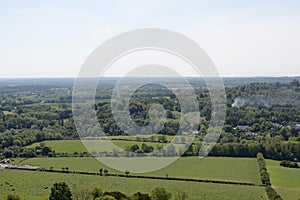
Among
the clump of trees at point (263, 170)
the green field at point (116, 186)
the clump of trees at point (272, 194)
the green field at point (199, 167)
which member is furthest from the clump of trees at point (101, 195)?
the clump of trees at point (263, 170)

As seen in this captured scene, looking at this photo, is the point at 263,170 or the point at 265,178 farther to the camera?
the point at 263,170

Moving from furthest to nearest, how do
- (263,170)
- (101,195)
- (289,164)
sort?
(289,164)
(263,170)
(101,195)

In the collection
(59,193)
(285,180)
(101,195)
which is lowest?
(285,180)

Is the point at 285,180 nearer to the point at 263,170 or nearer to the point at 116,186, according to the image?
the point at 263,170

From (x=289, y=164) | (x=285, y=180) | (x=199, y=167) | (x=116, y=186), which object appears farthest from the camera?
(x=289, y=164)

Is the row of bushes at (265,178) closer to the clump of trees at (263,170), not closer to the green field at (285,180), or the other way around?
the clump of trees at (263,170)

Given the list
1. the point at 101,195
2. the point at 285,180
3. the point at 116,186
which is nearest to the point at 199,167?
the point at 285,180

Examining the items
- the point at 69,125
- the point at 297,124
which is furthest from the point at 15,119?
the point at 297,124
